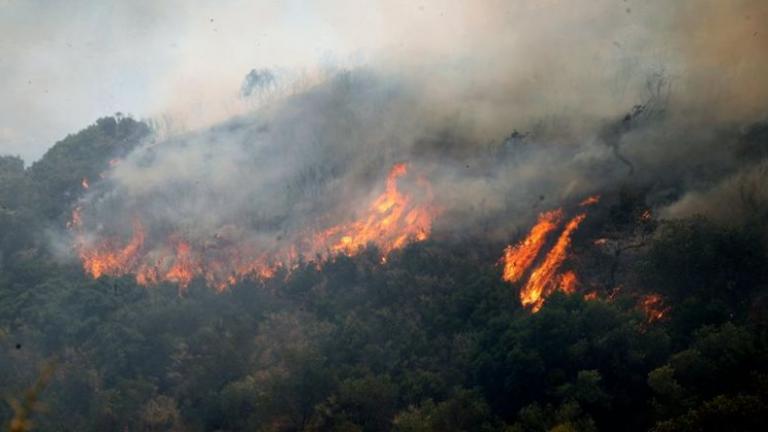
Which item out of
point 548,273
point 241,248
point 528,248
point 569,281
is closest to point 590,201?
point 528,248

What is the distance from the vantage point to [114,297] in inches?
5650

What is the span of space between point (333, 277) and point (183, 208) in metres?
69.3

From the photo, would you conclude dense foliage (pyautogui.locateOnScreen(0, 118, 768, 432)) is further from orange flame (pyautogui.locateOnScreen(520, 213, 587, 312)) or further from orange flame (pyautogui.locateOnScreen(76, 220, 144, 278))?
orange flame (pyautogui.locateOnScreen(76, 220, 144, 278))

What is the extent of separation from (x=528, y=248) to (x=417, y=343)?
4440 cm

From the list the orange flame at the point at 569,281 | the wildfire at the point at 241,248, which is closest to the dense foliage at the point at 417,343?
the orange flame at the point at 569,281

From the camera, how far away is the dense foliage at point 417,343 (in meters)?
76.4

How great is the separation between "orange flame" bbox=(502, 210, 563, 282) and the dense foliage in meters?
5.41

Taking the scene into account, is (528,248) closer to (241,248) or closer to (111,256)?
(241,248)

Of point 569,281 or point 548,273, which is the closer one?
point 569,281

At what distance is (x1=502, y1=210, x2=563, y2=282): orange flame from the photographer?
5468 inches

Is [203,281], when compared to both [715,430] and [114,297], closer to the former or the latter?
[114,297]

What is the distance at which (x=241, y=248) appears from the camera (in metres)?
175

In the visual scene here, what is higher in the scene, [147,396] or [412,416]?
[147,396]

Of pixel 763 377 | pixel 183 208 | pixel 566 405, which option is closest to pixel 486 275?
pixel 566 405
